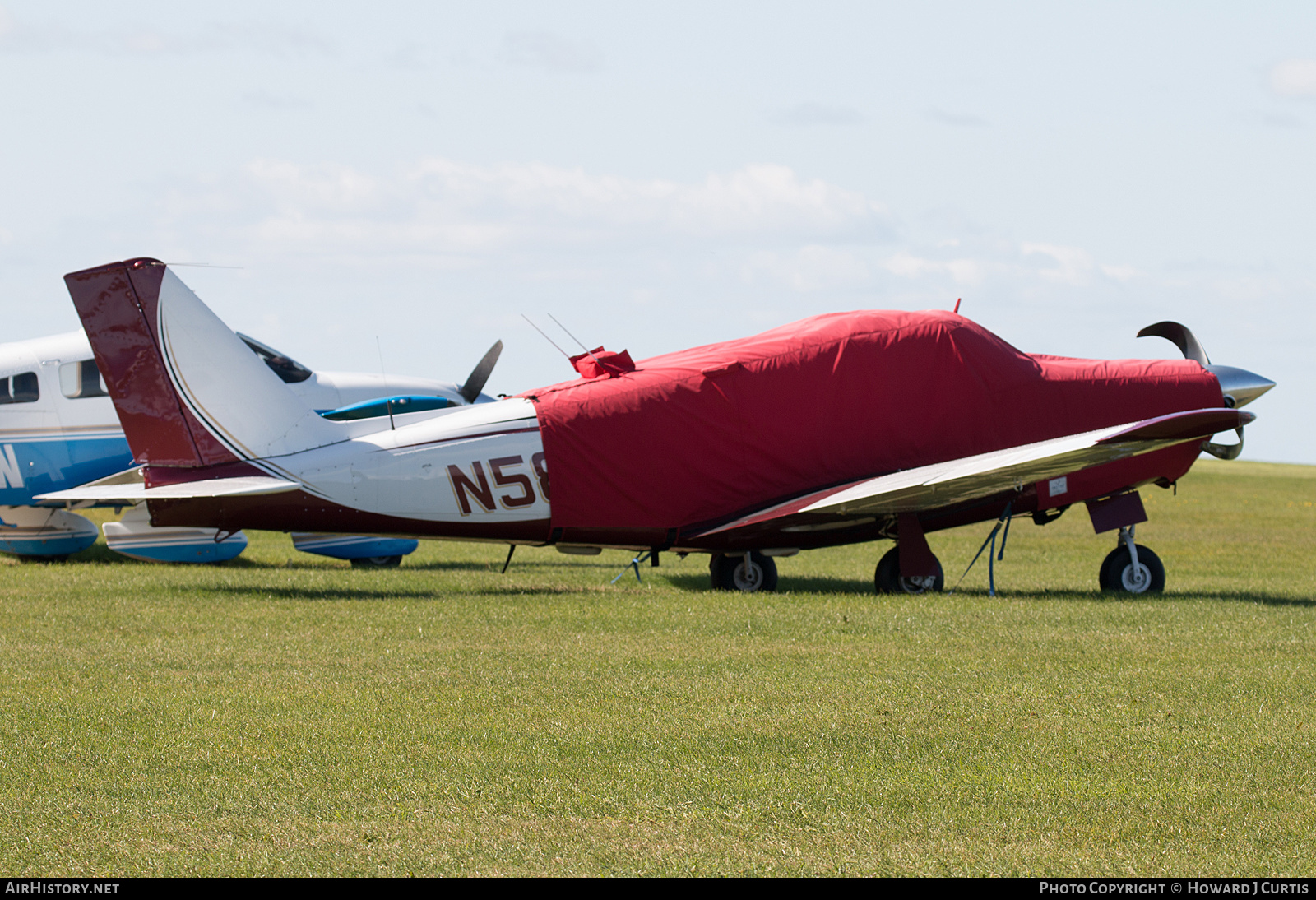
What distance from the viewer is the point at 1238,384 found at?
1517 cm

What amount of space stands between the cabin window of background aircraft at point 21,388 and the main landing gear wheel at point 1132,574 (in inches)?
516

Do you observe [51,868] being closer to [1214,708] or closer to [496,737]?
[496,737]

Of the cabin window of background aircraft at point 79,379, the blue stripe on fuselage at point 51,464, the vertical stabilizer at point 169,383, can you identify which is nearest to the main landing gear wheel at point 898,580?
the vertical stabilizer at point 169,383

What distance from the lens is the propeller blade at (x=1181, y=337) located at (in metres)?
15.6

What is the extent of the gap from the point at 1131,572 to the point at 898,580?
8.16 feet

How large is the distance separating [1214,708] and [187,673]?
21.7ft

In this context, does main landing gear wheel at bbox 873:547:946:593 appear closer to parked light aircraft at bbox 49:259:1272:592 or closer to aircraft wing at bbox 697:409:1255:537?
parked light aircraft at bbox 49:259:1272:592

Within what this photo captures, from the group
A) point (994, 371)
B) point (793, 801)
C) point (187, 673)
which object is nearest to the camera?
point (793, 801)

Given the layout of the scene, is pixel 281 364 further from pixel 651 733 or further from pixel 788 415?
pixel 651 733

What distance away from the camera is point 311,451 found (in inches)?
522

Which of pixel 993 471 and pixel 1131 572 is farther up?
pixel 993 471

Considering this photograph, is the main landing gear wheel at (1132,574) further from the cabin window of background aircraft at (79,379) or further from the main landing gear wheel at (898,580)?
the cabin window of background aircraft at (79,379)

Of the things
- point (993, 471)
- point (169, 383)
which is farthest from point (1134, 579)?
point (169, 383)

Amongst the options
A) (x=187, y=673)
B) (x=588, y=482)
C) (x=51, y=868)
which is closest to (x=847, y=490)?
(x=588, y=482)
